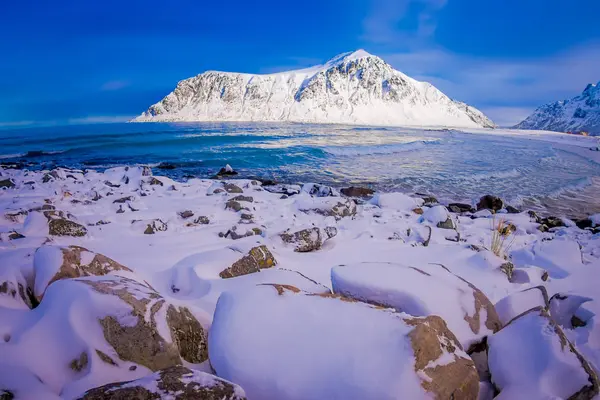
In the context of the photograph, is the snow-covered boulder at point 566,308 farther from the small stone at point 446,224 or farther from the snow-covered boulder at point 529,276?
the small stone at point 446,224

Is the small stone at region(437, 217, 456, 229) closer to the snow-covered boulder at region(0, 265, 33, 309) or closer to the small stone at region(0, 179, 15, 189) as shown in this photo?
the snow-covered boulder at region(0, 265, 33, 309)

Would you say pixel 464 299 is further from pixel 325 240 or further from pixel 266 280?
pixel 325 240

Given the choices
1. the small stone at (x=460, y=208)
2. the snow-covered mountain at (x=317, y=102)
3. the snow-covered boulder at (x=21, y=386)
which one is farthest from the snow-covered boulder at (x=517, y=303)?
the snow-covered mountain at (x=317, y=102)

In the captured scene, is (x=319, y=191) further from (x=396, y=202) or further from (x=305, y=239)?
(x=305, y=239)

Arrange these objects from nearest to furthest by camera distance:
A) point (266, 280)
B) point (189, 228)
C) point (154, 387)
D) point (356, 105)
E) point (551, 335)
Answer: point (154, 387), point (551, 335), point (266, 280), point (189, 228), point (356, 105)

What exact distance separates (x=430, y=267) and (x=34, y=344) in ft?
9.28

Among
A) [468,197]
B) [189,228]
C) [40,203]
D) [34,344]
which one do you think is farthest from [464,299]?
[468,197]

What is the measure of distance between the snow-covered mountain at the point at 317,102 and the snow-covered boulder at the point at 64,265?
15222 centimetres

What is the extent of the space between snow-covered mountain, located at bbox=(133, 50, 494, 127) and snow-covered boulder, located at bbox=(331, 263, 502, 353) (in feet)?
500

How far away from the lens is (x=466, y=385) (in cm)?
145

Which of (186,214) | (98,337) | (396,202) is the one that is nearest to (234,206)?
(186,214)

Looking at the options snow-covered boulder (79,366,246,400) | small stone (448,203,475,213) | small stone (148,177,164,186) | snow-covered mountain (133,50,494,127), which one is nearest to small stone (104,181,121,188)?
small stone (148,177,164,186)

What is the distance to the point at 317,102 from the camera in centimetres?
16962

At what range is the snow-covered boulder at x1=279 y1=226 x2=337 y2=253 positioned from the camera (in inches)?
172
